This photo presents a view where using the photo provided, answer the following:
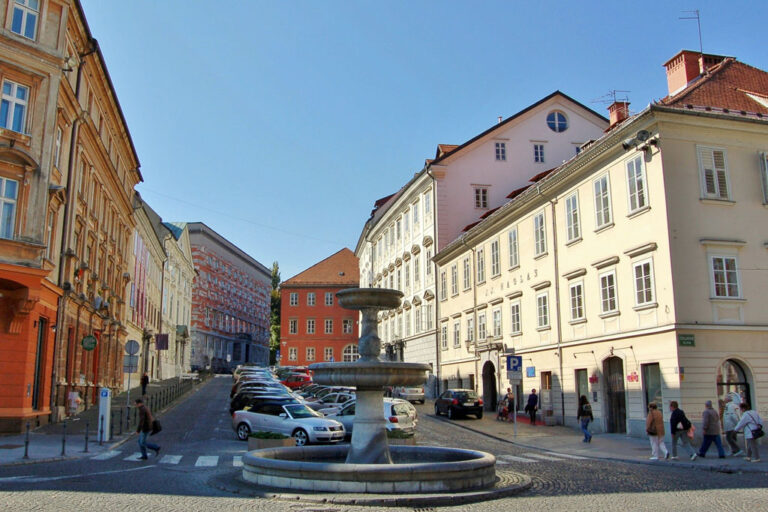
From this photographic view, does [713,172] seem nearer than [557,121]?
Yes

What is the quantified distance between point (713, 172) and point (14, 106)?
76.7 ft

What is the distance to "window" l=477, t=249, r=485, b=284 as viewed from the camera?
1511 inches

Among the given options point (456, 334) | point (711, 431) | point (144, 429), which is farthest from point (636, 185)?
point (456, 334)

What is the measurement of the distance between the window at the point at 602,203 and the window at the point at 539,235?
177 inches

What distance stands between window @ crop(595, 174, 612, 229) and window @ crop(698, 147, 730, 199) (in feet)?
11.5

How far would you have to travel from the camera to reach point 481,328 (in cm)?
3856

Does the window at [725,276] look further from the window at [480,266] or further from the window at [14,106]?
the window at [14,106]

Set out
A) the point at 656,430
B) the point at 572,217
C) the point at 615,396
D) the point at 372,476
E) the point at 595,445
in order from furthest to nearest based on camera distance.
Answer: the point at 572,217 < the point at 615,396 < the point at 595,445 < the point at 656,430 < the point at 372,476

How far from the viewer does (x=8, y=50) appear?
2233cm

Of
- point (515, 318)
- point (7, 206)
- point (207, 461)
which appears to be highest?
point (7, 206)

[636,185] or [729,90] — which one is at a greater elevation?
[729,90]

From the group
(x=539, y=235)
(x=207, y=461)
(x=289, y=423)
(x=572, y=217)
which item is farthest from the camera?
(x=539, y=235)

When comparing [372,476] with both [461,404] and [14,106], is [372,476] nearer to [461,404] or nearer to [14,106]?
[14,106]

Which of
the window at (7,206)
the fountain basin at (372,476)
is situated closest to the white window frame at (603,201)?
the fountain basin at (372,476)
